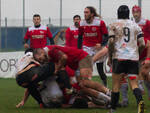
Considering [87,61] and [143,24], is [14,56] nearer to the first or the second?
[143,24]

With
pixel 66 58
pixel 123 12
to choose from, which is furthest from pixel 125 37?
pixel 66 58

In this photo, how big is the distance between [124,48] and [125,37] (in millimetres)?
177

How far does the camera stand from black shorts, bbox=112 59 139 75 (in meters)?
8.23

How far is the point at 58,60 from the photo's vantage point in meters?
9.24

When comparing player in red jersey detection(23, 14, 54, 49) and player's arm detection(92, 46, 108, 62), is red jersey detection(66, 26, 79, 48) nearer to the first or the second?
player in red jersey detection(23, 14, 54, 49)

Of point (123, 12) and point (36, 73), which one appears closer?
point (123, 12)

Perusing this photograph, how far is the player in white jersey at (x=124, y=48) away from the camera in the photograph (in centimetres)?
815

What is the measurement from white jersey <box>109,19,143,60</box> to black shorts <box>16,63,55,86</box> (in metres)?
1.44

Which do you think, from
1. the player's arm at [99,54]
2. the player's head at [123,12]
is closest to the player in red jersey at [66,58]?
the player's head at [123,12]

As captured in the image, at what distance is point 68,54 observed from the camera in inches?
368

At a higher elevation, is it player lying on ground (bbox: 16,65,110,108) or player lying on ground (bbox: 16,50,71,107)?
player lying on ground (bbox: 16,50,71,107)

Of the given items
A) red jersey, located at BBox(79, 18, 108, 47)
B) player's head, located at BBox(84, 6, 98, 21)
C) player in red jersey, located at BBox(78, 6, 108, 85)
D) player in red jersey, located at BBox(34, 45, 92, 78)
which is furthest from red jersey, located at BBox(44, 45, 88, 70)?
red jersey, located at BBox(79, 18, 108, 47)

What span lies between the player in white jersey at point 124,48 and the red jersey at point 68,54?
49.9 inches

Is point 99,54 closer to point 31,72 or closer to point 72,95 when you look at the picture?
point 72,95
